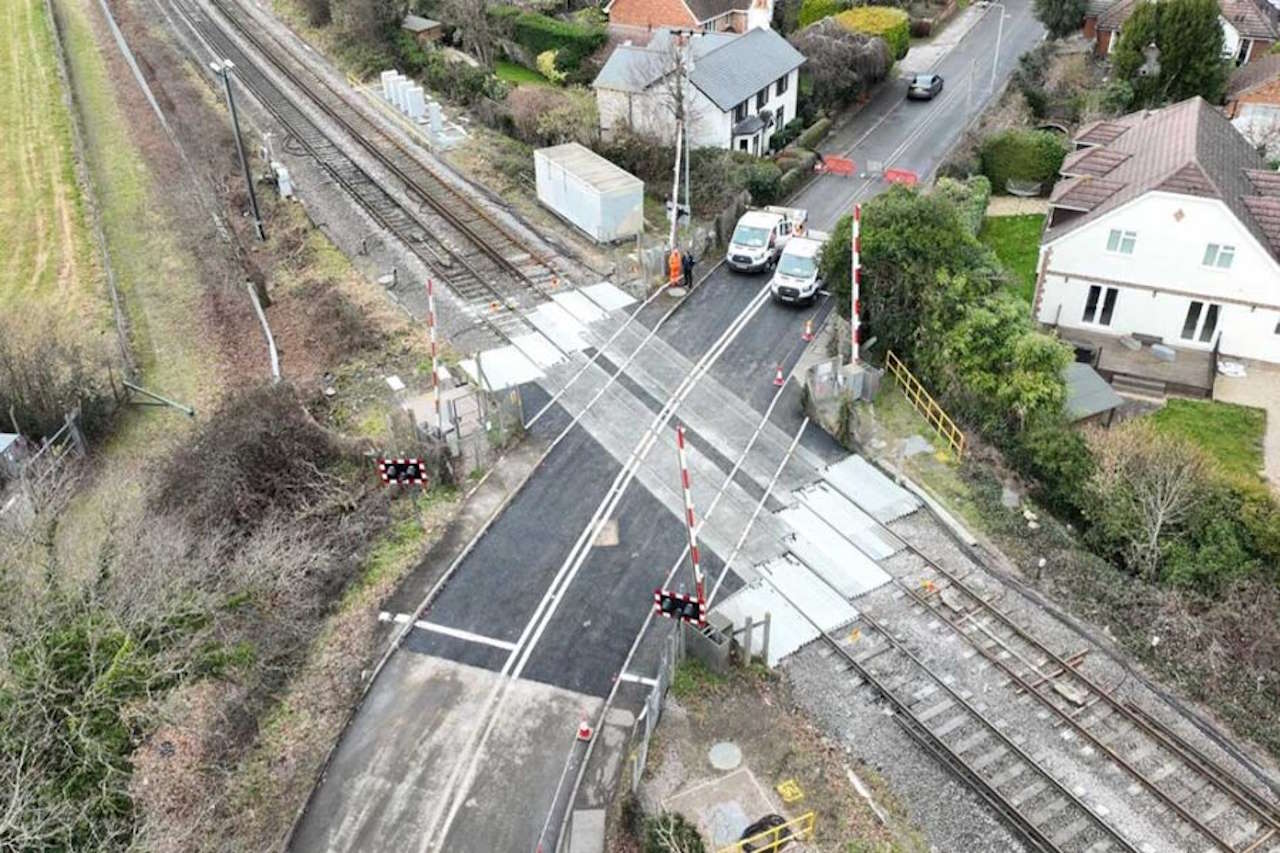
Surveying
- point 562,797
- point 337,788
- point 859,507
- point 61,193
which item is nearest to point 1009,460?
point 859,507

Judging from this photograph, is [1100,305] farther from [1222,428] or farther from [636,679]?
[636,679]

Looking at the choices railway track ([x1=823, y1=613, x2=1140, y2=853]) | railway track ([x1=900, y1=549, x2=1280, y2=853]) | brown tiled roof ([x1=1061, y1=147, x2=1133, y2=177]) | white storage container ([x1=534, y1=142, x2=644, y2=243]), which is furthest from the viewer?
white storage container ([x1=534, y1=142, x2=644, y2=243])

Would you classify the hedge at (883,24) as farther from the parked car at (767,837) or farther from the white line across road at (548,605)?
the parked car at (767,837)

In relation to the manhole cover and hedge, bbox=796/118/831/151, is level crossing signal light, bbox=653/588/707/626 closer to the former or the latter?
the manhole cover

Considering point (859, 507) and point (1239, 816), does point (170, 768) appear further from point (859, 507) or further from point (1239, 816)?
point (1239, 816)

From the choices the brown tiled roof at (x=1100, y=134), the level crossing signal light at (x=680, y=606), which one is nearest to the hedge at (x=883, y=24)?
the brown tiled roof at (x=1100, y=134)

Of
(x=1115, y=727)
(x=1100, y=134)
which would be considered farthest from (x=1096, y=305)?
(x=1115, y=727)

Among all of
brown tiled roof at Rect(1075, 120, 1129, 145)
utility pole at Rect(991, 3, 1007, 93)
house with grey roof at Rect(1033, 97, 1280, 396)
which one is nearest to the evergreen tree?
utility pole at Rect(991, 3, 1007, 93)
